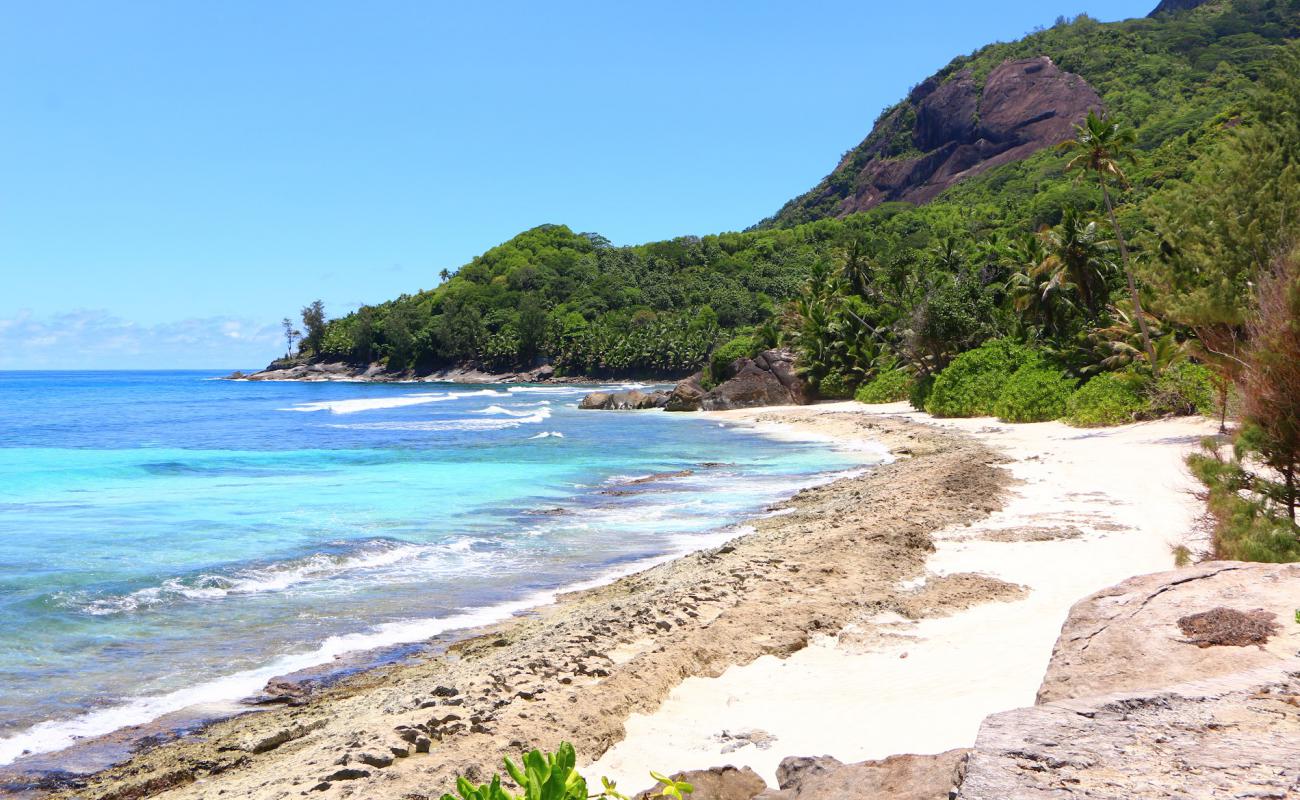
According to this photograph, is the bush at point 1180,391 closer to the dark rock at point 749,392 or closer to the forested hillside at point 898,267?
the forested hillside at point 898,267

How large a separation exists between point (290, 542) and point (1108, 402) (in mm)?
23309

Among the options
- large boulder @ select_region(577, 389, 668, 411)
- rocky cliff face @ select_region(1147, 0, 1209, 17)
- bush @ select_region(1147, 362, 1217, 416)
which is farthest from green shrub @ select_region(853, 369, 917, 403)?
rocky cliff face @ select_region(1147, 0, 1209, 17)

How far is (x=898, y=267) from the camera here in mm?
56094

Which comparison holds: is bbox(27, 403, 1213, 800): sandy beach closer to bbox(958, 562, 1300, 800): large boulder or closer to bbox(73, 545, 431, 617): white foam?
bbox(958, 562, 1300, 800): large boulder

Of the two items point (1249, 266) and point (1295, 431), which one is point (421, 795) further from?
point (1249, 266)

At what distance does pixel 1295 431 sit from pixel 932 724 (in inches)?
183

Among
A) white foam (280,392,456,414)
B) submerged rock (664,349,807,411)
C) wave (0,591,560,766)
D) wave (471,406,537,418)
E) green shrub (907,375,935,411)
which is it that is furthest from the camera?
white foam (280,392,456,414)

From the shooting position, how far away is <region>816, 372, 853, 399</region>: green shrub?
175ft

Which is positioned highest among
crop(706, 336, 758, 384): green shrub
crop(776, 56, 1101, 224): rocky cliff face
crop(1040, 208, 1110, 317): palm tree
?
crop(776, 56, 1101, 224): rocky cliff face

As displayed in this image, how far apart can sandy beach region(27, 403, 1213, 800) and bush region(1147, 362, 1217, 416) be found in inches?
485

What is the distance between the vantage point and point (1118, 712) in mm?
3369

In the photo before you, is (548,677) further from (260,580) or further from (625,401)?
(625,401)

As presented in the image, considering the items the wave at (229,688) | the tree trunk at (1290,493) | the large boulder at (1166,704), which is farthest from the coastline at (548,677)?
the large boulder at (1166,704)

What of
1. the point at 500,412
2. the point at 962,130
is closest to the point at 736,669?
the point at 500,412
